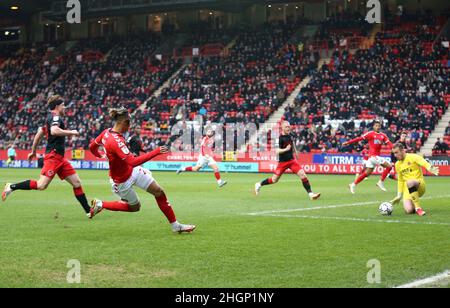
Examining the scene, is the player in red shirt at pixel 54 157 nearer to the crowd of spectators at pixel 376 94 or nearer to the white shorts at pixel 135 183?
the white shorts at pixel 135 183

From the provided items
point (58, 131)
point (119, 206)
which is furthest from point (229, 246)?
point (58, 131)

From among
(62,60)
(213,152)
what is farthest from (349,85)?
(62,60)

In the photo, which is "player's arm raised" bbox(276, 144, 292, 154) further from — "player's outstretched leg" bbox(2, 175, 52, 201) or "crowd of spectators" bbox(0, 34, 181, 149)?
"crowd of spectators" bbox(0, 34, 181, 149)

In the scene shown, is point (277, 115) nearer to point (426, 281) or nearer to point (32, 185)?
point (32, 185)

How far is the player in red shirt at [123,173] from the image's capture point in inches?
457

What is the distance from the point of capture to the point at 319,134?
4319 cm

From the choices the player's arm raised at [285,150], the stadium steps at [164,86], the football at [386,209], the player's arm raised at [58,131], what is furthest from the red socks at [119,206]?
the stadium steps at [164,86]

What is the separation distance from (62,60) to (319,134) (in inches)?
1251

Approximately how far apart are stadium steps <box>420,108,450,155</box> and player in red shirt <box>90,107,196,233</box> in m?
29.9

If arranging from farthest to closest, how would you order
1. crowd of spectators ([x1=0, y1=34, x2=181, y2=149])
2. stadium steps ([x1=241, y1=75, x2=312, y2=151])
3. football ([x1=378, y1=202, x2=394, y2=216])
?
crowd of spectators ([x1=0, y1=34, x2=181, y2=149])
stadium steps ([x1=241, y1=75, x2=312, y2=151])
football ([x1=378, y1=202, x2=394, y2=216])

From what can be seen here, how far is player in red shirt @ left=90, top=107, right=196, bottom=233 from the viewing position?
457 inches

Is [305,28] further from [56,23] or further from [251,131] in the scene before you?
[56,23]

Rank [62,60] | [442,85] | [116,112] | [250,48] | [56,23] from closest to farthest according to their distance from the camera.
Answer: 1. [116,112]
2. [442,85]
3. [250,48]
4. [62,60]
5. [56,23]

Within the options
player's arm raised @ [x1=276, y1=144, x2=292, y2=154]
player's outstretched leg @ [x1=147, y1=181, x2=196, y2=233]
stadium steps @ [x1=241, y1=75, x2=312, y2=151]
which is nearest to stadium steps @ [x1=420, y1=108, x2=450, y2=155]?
stadium steps @ [x1=241, y1=75, x2=312, y2=151]
